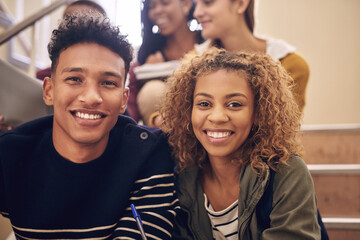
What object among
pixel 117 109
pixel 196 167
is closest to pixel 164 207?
pixel 196 167

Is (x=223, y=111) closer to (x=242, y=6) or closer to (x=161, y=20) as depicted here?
(x=242, y=6)

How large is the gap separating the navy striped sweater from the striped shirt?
0.48 ft

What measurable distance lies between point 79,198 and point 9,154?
0.25m

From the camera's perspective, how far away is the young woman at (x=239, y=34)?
1.61 metres

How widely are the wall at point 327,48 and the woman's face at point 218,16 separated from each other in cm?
176

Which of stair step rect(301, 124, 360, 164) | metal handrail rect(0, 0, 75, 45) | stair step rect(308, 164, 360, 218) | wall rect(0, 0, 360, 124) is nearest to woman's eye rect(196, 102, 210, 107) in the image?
stair step rect(308, 164, 360, 218)

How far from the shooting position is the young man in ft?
3.22

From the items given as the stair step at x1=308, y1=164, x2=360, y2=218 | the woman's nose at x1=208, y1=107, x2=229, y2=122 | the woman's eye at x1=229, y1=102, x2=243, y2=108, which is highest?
the woman's eye at x1=229, y1=102, x2=243, y2=108

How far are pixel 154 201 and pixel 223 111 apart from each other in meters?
0.36

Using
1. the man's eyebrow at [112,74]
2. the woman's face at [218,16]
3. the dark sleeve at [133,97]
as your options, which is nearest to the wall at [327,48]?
the woman's face at [218,16]

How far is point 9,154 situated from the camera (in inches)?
39.8

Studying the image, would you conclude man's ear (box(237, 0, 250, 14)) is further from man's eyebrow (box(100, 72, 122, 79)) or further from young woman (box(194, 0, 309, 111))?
man's eyebrow (box(100, 72, 122, 79))

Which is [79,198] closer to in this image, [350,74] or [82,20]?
[82,20]

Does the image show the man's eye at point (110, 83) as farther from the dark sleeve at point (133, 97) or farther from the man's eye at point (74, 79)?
the dark sleeve at point (133, 97)
